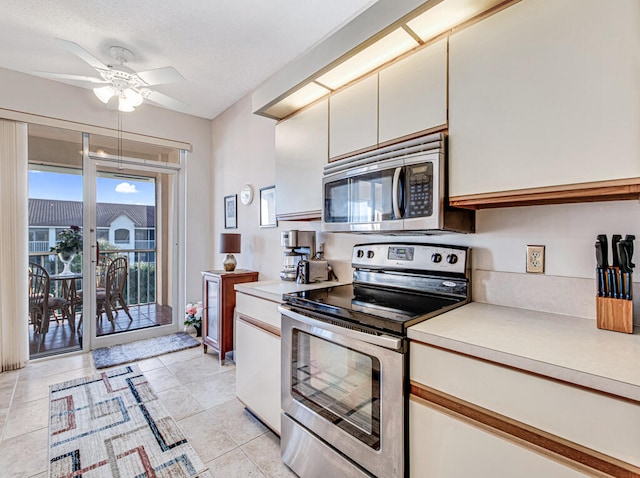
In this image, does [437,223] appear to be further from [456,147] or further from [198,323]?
[198,323]

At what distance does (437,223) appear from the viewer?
1.35m

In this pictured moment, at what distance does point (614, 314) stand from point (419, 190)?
2.71 ft

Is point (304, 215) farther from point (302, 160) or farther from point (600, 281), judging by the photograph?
point (600, 281)

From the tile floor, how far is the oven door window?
49 centimetres

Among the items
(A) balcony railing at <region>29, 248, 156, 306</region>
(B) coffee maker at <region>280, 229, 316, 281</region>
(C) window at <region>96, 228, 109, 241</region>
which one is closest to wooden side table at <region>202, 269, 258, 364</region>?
(B) coffee maker at <region>280, 229, 316, 281</region>

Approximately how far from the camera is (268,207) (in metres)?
3.09

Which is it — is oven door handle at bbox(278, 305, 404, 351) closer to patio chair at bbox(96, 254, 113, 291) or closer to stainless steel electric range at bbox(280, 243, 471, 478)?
stainless steel electric range at bbox(280, 243, 471, 478)

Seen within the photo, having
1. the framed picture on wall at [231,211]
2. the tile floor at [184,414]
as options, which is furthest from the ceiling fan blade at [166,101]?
the tile floor at [184,414]

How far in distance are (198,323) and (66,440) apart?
1863 mm

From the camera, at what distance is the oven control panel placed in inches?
62.3

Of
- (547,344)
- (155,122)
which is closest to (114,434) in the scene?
(547,344)

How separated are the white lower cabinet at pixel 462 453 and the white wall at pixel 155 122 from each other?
3.43 meters

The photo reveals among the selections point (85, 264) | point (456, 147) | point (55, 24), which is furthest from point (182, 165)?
point (456, 147)

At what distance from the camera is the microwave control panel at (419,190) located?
138 centimetres
